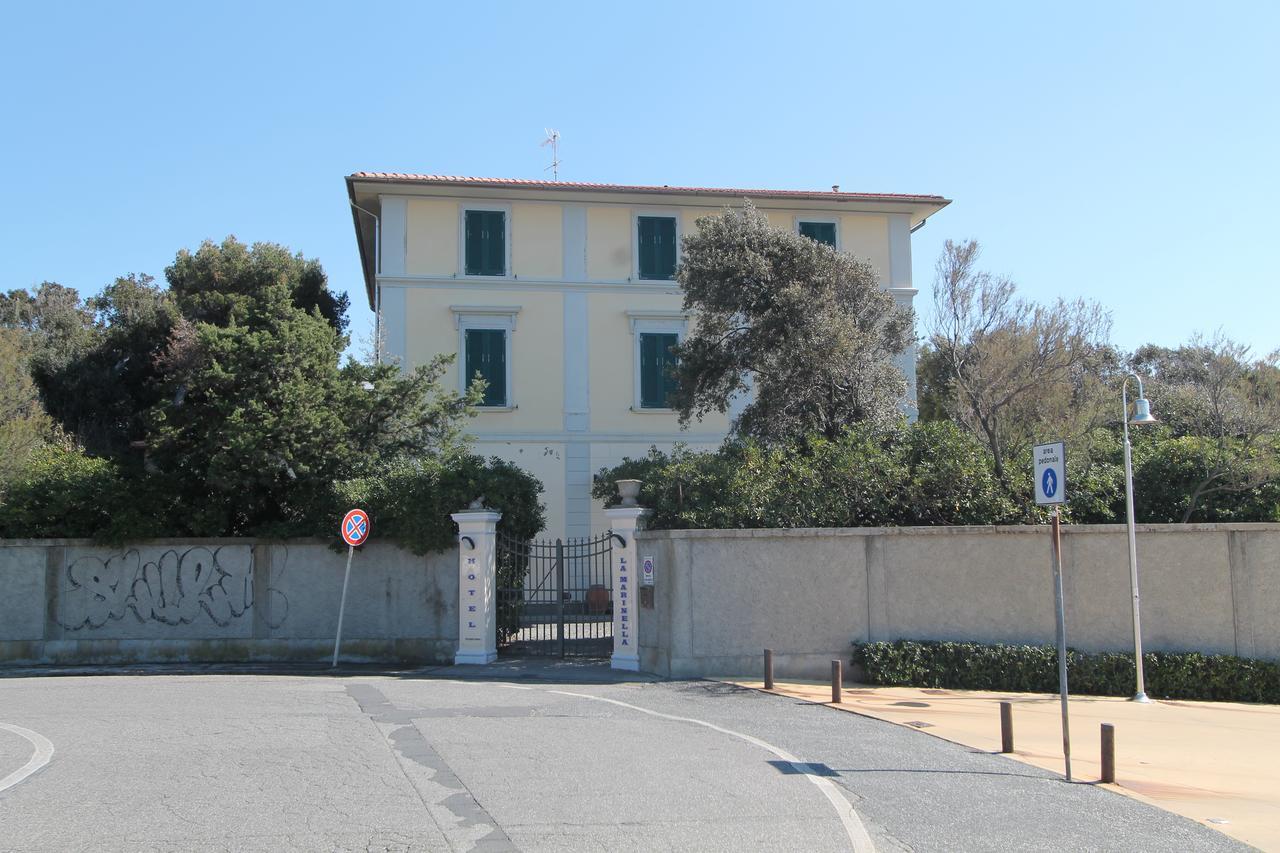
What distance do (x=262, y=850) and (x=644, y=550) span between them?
1030 cm

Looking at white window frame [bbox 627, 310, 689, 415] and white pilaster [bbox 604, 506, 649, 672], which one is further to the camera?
white window frame [bbox 627, 310, 689, 415]

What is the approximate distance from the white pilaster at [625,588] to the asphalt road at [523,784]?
140 inches

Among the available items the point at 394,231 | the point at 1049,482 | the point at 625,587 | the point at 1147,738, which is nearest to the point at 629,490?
the point at 625,587

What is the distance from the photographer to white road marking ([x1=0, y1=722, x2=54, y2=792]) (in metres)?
8.17

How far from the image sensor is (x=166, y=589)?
62.9 ft

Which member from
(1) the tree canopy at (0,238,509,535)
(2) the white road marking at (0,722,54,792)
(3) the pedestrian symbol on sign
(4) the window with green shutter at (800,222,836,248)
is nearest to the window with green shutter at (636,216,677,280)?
(4) the window with green shutter at (800,222,836,248)

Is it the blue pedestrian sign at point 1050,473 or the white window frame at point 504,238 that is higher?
the white window frame at point 504,238

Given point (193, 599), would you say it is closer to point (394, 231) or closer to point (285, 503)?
point (285, 503)

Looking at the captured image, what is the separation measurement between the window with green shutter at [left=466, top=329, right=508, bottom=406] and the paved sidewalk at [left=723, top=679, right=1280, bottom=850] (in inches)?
604

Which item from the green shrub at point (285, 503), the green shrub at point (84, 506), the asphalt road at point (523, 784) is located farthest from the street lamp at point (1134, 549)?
the green shrub at point (84, 506)

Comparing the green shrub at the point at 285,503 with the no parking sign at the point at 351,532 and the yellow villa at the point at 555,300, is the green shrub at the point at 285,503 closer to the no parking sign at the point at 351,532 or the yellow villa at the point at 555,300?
the no parking sign at the point at 351,532

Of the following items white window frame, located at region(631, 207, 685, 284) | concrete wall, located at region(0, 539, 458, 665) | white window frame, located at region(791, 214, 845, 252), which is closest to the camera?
concrete wall, located at region(0, 539, 458, 665)

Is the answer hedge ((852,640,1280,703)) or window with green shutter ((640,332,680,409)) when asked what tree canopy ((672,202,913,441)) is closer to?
hedge ((852,640,1280,703))

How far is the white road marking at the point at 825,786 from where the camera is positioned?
6.75 metres
